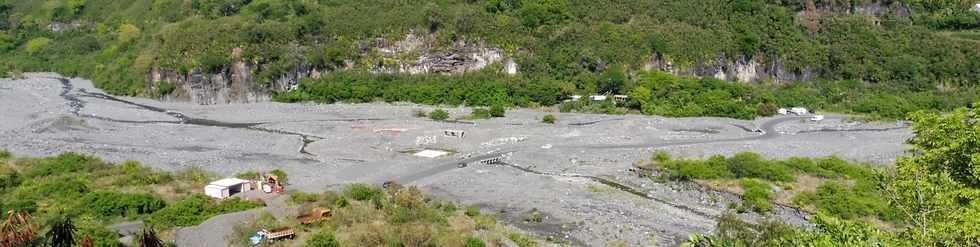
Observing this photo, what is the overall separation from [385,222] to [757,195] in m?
19.5

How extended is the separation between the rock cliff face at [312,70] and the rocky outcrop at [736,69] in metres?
19.6

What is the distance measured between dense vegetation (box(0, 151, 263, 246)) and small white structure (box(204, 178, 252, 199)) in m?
0.96

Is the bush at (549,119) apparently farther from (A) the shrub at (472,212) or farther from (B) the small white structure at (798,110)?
(A) the shrub at (472,212)

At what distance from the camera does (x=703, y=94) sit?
79.3 metres

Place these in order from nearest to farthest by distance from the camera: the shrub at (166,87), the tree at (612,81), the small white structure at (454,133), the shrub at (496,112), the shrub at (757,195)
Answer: the shrub at (757,195)
the small white structure at (454,133)
the shrub at (496,112)
the tree at (612,81)
the shrub at (166,87)

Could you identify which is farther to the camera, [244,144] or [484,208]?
[244,144]

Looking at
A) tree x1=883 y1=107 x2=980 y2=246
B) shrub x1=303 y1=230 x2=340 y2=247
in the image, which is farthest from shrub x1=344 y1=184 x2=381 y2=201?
tree x1=883 y1=107 x2=980 y2=246

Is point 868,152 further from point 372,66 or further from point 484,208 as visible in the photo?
point 372,66

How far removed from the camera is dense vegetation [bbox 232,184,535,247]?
2809cm

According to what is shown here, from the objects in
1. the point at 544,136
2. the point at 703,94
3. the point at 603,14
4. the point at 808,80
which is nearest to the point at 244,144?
the point at 544,136

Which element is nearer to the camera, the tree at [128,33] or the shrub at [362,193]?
the shrub at [362,193]

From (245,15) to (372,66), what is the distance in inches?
988

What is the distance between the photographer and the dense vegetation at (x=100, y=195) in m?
30.9

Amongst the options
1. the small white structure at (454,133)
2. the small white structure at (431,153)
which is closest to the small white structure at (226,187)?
the small white structure at (431,153)
